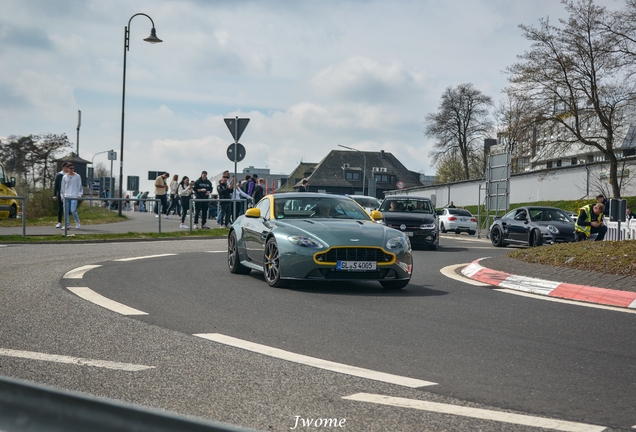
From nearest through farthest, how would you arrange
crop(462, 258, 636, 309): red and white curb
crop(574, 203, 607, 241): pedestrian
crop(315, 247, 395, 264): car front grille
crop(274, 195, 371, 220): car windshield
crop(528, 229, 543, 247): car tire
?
crop(462, 258, 636, 309): red and white curb
crop(315, 247, 395, 264): car front grille
crop(274, 195, 371, 220): car windshield
crop(574, 203, 607, 241): pedestrian
crop(528, 229, 543, 247): car tire

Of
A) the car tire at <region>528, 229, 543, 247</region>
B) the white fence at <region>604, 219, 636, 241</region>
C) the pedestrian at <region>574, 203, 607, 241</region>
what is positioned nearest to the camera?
the pedestrian at <region>574, 203, 607, 241</region>

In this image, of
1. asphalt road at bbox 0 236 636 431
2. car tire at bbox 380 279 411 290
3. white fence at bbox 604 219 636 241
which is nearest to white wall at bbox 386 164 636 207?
white fence at bbox 604 219 636 241

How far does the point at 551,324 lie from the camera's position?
800 cm

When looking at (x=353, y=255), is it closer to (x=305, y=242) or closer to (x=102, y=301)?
(x=305, y=242)

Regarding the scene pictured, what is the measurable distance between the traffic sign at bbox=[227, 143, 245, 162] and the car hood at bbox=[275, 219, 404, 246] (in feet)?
40.1

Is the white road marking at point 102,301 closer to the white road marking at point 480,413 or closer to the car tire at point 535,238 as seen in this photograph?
the white road marking at point 480,413

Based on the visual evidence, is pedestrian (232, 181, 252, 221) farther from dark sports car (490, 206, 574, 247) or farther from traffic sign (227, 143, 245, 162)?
dark sports car (490, 206, 574, 247)

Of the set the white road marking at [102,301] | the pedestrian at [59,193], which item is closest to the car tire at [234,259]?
the white road marking at [102,301]

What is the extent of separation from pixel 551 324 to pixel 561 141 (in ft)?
138

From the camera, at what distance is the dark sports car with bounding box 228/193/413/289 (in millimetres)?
10477

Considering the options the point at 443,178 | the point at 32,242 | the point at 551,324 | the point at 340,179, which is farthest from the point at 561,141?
the point at 340,179

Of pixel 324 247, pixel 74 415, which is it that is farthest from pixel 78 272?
pixel 74 415

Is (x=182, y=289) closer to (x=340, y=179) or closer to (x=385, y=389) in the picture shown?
(x=385, y=389)

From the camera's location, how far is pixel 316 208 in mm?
12148
